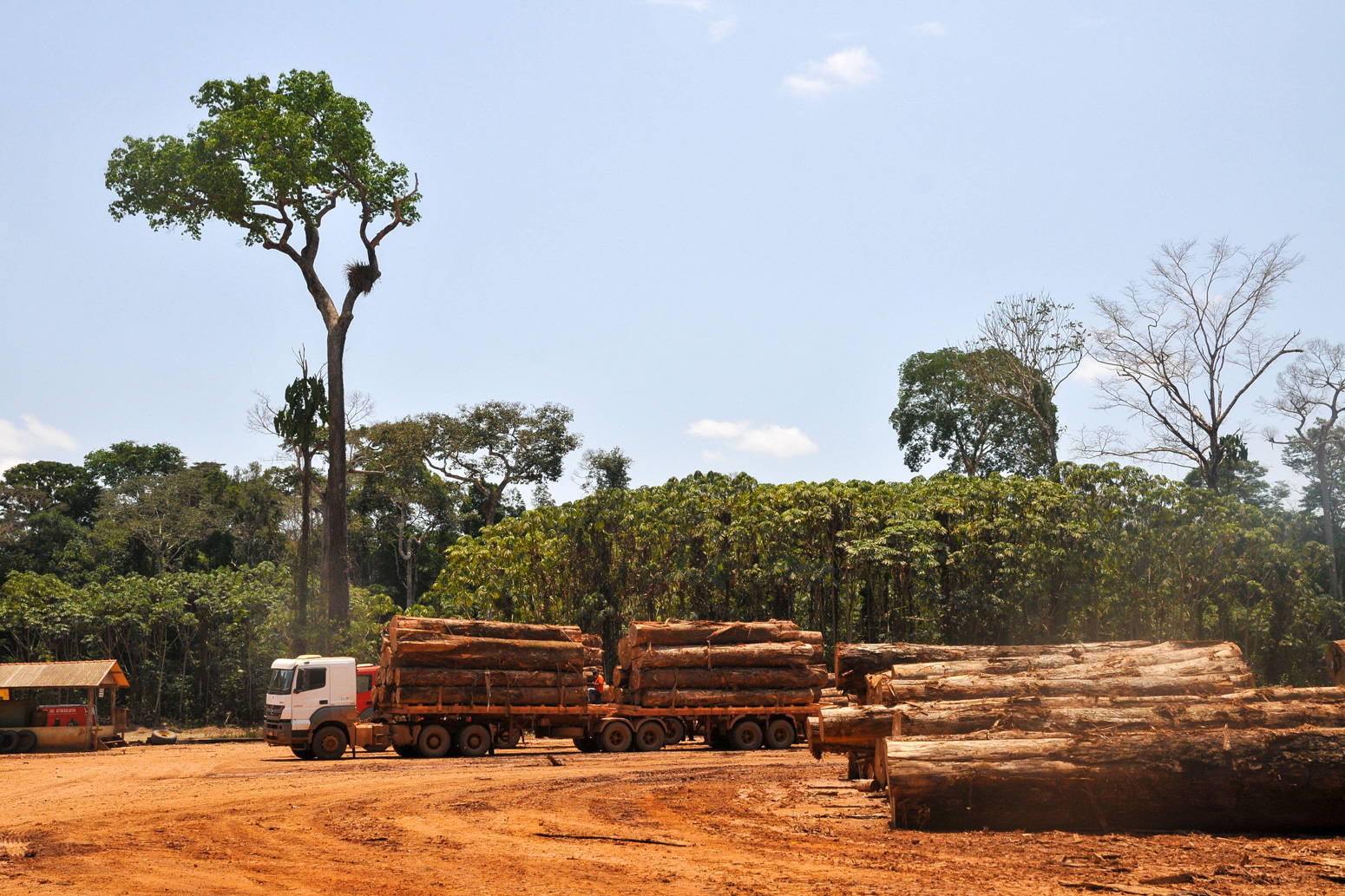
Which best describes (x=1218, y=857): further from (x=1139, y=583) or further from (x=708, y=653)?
(x=1139, y=583)

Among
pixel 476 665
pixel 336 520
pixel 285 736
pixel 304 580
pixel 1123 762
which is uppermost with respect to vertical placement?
pixel 336 520

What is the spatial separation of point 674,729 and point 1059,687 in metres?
14.1

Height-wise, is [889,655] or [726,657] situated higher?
[889,655]

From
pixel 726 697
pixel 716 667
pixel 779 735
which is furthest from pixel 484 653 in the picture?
pixel 779 735

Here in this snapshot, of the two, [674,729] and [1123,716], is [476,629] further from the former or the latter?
[1123,716]

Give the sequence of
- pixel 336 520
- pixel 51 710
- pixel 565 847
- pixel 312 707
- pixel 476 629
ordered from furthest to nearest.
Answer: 1. pixel 336 520
2. pixel 51 710
3. pixel 476 629
4. pixel 312 707
5. pixel 565 847

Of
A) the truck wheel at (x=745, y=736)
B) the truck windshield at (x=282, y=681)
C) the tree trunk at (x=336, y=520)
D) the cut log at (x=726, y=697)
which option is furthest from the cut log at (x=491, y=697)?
the tree trunk at (x=336, y=520)

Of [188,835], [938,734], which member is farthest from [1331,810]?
[188,835]

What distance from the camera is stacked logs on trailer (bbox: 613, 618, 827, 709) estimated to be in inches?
1064

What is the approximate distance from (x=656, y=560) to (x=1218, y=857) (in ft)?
96.0

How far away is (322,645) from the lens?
123 feet

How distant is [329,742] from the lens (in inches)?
982

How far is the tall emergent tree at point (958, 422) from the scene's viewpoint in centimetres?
5253

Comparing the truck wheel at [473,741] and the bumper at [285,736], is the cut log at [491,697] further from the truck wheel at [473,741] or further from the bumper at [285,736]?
the bumper at [285,736]
